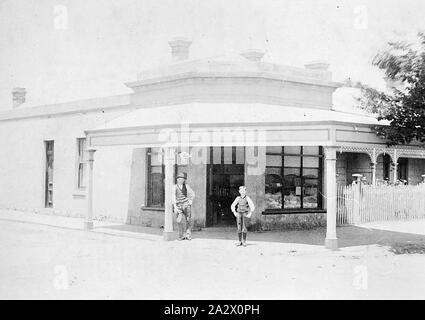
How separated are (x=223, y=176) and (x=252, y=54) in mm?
4258

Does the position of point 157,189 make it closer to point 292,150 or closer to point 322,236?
point 292,150

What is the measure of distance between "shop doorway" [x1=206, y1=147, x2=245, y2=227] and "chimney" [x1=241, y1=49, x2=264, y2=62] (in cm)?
332

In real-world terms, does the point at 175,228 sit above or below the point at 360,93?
below

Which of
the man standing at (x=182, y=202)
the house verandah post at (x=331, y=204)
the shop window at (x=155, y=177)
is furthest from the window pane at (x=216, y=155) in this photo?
the house verandah post at (x=331, y=204)

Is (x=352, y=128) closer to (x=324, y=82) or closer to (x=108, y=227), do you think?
(x=324, y=82)

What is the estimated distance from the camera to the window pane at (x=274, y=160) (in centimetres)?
1683

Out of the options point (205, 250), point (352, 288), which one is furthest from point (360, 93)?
point (352, 288)

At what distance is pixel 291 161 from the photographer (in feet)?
56.6

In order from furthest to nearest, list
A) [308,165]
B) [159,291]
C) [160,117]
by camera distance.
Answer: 1. [308,165]
2. [160,117]
3. [159,291]

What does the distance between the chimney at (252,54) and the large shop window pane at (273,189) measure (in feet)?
12.5

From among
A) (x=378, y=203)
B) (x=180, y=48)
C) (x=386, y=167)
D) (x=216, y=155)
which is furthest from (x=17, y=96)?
(x=378, y=203)
